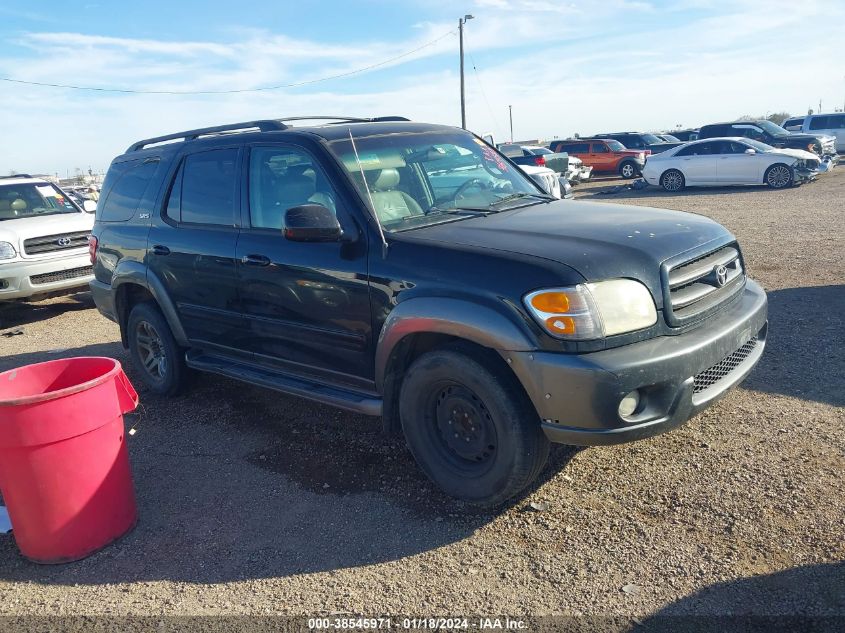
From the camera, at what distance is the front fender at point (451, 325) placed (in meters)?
3.31

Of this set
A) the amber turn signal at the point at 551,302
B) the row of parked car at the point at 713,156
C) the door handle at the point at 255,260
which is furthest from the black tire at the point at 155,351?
the row of parked car at the point at 713,156

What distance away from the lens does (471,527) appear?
3631 mm

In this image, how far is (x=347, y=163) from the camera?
4270 mm

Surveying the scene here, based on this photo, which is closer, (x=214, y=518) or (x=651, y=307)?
(x=651, y=307)

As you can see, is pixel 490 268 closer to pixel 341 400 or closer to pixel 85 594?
pixel 341 400

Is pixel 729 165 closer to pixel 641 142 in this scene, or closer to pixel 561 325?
pixel 641 142

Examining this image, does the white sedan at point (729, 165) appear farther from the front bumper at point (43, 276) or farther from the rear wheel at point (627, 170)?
the front bumper at point (43, 276)

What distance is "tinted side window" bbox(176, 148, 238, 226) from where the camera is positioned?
192 inches

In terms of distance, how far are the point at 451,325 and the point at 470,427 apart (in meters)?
0.57

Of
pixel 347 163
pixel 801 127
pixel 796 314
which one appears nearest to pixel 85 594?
pixel 347 163

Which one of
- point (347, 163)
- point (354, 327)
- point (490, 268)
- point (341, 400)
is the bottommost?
point (341, 400)

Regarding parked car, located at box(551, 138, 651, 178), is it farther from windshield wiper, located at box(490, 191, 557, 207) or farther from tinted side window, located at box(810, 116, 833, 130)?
windshield wiper, located at box(490, 191, 557, 207)

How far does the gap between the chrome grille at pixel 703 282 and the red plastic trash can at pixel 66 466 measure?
9.29 feet

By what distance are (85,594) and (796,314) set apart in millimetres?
6150
